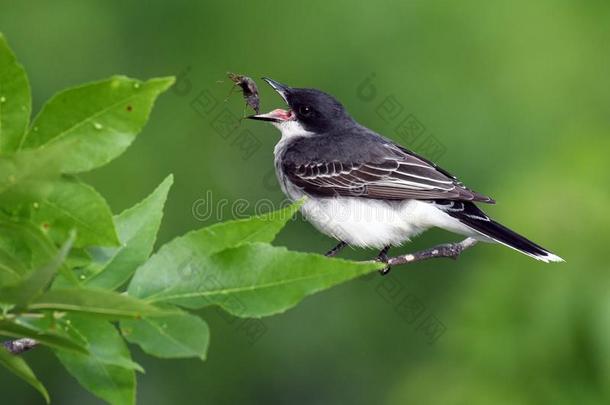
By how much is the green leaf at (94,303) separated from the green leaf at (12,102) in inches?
11.5

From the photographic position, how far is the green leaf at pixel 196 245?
5.83 ft

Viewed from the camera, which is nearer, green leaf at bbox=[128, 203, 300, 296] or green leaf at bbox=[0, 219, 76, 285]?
green leaf at bbox=[0, 219, 76, 285]

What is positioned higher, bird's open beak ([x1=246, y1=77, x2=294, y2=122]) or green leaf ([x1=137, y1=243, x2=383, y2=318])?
green leaf ([x1=137, y1=243, x2=383, y2=318])

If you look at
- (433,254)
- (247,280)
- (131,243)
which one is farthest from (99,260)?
(433,254)

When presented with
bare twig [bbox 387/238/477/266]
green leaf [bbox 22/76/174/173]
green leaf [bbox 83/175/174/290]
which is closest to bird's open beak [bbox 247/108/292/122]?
bare twig [bbox 387/238/477/266]

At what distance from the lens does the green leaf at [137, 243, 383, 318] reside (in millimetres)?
1674

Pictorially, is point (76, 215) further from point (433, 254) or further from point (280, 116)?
point (280, 116)

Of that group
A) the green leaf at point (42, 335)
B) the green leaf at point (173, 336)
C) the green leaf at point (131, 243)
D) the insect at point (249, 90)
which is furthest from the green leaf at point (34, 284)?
the insect at point (249, 90)

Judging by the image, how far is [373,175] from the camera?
6410 millimetres

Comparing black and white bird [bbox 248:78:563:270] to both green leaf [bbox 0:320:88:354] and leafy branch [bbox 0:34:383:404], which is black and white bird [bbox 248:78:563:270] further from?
green leaf [bbox 0:320:88:354]

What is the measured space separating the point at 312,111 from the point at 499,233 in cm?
201

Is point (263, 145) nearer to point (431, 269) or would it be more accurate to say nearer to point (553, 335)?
point (431, 269)

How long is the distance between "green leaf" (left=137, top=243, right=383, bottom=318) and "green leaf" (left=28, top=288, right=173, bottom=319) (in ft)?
0.89

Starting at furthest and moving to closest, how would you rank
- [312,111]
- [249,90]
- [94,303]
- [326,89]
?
[326,89] < [312,111] < [249,90] < [94,303]
